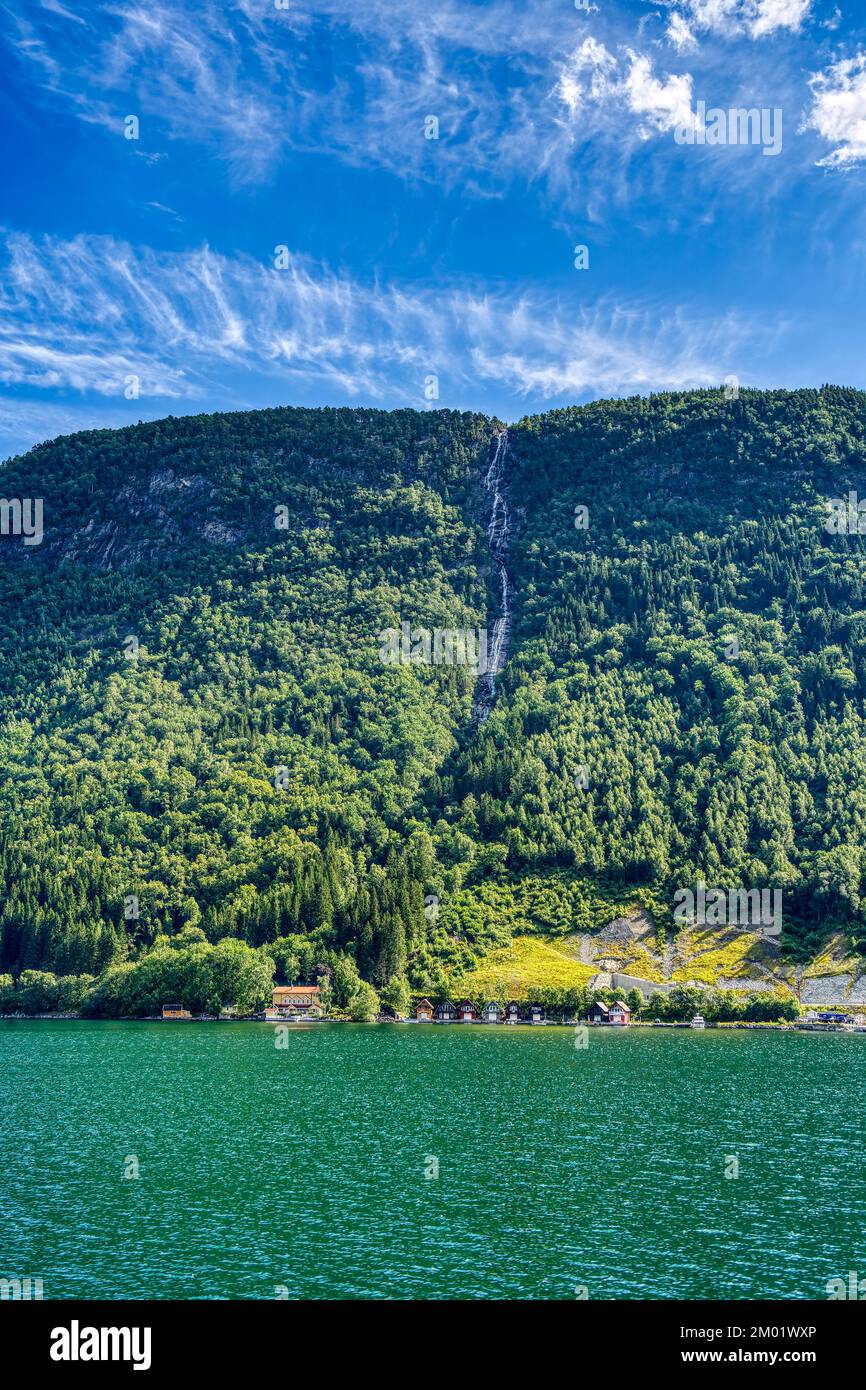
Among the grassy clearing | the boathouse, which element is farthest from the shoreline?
the grassy clearing

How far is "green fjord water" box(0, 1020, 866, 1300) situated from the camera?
137 ft

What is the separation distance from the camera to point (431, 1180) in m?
55.3

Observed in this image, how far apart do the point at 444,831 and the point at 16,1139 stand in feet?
432

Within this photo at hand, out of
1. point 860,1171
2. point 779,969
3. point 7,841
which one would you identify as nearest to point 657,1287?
point 860,1171

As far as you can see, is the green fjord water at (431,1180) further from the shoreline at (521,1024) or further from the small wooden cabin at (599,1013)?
the small wooden cabin at (599,1013)

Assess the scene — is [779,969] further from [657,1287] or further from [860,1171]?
[657,1287]

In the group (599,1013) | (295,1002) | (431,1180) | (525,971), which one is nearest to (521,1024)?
(525,971)

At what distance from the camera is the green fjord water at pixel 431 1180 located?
41625 millimetres

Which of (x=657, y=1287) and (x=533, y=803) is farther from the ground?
(x=533, y=803)

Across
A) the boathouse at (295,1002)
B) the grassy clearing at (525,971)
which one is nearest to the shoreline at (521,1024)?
the boathouse at (295,1002)

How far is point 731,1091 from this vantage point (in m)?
84.2

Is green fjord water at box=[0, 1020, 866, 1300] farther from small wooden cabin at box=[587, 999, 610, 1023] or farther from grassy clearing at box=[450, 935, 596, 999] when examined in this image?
grassy clearing at box=[450, 935, 596, 999]

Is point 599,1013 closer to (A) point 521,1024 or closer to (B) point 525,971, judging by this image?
(A) point 521,1024
